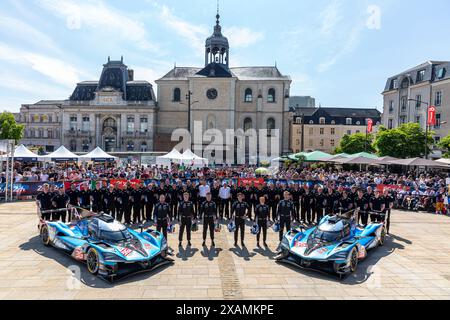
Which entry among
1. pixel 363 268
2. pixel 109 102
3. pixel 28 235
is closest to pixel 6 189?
pixel 28 235

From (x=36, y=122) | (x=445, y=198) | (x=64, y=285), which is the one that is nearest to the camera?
(x=64, y=285)

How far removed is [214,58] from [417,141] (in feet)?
121

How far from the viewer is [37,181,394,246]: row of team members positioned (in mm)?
12289

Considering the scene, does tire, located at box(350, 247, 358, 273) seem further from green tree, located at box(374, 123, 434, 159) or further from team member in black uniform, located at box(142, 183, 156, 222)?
green tree, located at box(374, 123, 434, 159)

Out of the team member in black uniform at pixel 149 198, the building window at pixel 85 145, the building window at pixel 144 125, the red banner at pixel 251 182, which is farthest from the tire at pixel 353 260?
the building window at pixel 85 145

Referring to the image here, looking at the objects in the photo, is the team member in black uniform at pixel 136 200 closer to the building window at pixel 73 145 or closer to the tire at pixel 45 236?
the tire at pixel 45 236

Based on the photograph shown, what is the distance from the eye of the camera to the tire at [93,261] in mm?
8969

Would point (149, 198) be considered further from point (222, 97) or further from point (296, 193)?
point (222, 97)

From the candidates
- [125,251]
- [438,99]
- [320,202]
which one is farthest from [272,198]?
[438,99]

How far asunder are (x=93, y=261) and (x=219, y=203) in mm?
Result: 8698

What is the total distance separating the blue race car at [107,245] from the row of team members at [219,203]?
191 cm

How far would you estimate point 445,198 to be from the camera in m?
20.4

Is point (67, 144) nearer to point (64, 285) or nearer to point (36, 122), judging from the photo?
point (36, 122)

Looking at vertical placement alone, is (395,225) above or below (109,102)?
below
